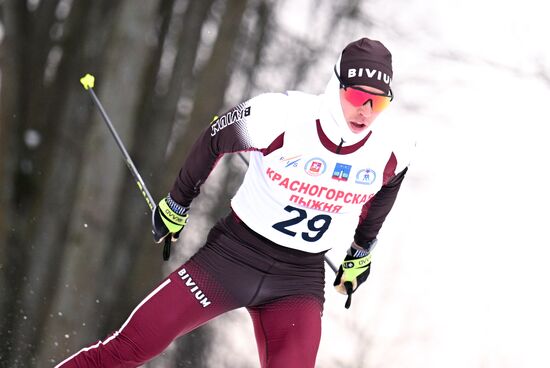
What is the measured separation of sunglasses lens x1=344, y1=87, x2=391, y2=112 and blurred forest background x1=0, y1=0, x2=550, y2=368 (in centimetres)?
388

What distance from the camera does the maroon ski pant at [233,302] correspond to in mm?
3398

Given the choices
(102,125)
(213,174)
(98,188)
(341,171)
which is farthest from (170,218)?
(98,188)

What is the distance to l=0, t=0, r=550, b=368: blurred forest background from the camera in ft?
23.6

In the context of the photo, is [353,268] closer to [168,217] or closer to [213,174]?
[168,217]

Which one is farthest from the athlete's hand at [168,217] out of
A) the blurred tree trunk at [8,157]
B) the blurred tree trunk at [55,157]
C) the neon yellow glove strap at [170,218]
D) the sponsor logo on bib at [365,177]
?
the blurred tree trunk at [8,157]

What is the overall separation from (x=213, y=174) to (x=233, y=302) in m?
4.68

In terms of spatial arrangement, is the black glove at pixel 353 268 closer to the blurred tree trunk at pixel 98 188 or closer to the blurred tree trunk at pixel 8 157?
the blurred tree trunk at pixel 98 188

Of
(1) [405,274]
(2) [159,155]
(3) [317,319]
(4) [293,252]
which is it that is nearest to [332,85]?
(4) [293,252]

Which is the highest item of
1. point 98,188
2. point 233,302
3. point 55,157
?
point 233,302

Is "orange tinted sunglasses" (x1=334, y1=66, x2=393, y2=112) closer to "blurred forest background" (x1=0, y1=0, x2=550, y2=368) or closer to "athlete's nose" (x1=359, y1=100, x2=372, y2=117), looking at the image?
"athlete's nose" (x1=359, y1=100, x2=372, y2=117)

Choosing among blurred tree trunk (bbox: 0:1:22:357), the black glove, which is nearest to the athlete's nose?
the black glove

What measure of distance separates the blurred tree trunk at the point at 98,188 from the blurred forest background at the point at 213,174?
0.04 feet

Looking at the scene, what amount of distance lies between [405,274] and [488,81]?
5.47 ft

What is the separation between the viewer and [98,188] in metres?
8.27
